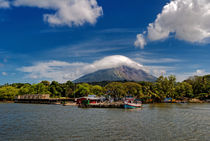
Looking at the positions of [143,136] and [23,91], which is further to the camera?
[23,91]

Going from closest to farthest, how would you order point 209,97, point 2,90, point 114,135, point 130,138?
point 130,138, point 114,135, point 209,97, point 2,90

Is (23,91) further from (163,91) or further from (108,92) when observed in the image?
(163,91)

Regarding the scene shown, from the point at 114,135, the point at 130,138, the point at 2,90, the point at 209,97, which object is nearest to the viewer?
the point at 130,138

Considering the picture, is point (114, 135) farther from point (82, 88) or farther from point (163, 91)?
point (82, 88)

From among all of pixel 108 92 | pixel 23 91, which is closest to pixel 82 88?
pixel 108 92

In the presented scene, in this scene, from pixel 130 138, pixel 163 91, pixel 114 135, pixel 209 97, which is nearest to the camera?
pixel 130 138

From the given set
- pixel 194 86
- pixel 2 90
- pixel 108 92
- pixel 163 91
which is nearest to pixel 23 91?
pixel 2 90

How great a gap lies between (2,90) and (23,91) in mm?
16983

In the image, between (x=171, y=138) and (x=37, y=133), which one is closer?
(x=171, y=138)

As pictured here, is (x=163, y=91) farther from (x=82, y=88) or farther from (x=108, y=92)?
(x=82, y=88)

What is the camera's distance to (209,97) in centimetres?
14850

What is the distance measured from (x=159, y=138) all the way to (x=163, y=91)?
11655 centimetres

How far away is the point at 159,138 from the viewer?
1097 inches

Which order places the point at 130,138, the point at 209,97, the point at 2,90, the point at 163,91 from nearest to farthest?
the point at 130,138
the point at 163,91
the point at 209,97
the point at 2,90
